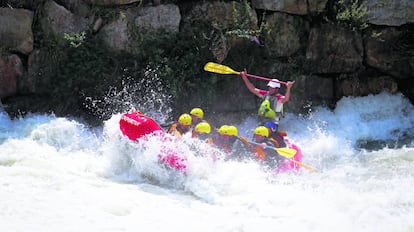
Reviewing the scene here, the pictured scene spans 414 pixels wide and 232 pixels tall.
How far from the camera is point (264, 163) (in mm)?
7535

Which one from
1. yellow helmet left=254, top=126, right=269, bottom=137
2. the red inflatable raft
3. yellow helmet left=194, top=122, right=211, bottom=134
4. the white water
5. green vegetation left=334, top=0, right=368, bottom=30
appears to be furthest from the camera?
green vegetation left=334, top=0, right=368, bottom=30

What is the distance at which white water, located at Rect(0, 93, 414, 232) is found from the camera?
529cm

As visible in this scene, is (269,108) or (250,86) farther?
(250,86)

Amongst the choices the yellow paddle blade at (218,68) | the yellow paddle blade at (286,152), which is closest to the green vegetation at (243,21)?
the yellow paddle blade at (218,68)

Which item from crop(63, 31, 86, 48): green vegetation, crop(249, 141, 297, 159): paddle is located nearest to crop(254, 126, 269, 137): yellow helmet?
crop(249, 141, 297, 159): paddle

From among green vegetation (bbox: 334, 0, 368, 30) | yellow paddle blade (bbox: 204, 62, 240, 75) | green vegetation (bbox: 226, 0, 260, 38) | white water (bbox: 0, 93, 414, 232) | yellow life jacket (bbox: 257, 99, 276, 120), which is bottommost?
white water (bbox: 0, 93, 414, 232)

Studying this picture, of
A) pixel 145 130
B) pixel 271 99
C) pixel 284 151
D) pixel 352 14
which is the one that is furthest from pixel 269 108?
pixel 352 14

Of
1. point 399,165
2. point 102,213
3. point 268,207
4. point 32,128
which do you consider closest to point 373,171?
point 399,165

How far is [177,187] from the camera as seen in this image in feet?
21.7

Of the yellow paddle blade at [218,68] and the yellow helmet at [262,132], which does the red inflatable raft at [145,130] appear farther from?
the yellow paddle blade at [218,68]

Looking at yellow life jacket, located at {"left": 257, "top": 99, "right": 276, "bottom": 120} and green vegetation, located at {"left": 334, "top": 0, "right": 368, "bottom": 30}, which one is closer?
yellow life jacket, located at {"left": 257, "top": 99, "right": 276, "bottom": 120}

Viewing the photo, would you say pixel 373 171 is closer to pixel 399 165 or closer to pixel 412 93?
pixel 399 165

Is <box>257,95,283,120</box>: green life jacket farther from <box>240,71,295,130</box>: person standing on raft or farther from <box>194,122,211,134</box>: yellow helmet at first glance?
<box>194,122,211,134</box>: yellow helmet

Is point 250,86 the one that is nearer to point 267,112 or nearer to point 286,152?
point 267,112
